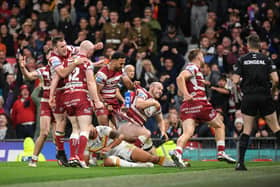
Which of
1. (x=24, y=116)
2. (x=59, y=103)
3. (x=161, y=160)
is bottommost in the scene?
(x=161, y=160)

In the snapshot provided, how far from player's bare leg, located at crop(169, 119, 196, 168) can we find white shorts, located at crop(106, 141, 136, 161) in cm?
77

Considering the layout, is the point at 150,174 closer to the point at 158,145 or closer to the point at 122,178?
the point at 122,178

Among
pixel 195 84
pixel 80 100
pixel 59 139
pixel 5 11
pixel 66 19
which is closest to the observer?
pixel 80 100

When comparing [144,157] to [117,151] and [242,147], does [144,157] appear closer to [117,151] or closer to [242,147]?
[117,151]

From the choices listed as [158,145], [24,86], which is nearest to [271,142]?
[158,145]

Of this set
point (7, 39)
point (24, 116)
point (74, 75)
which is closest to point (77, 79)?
point (74, 75)

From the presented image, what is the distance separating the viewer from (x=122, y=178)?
12219 mm

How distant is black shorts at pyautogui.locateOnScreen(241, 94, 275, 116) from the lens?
13.9m

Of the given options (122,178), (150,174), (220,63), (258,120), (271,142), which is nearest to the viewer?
(122,178)

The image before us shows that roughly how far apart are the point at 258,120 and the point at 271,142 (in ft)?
9.43

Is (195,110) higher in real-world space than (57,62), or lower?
lower

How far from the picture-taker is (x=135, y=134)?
16062 millimetres

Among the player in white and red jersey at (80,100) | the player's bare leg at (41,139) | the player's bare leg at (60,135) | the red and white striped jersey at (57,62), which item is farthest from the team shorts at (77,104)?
the player's bare leg at (41,139)

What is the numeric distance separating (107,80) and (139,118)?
108cm
